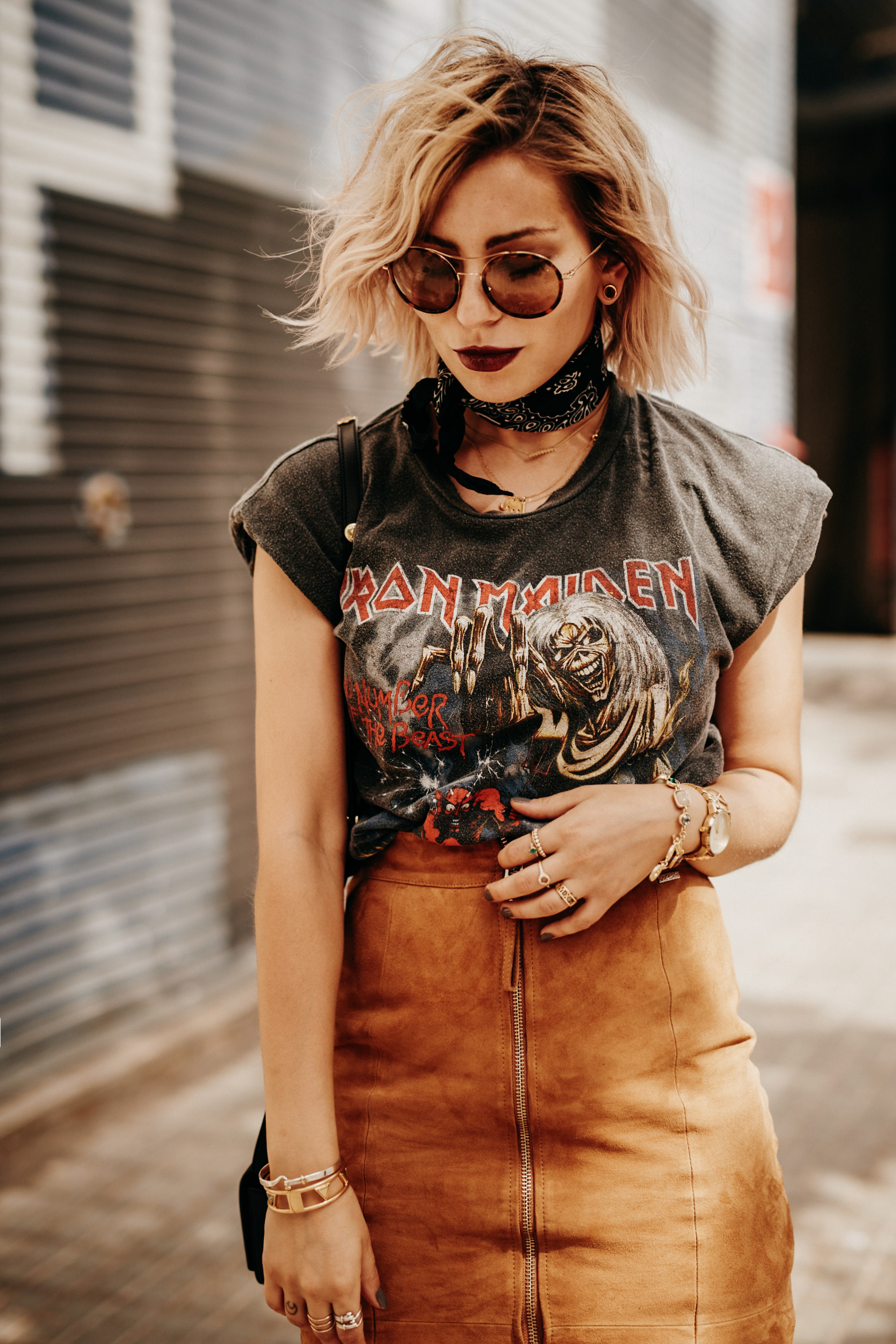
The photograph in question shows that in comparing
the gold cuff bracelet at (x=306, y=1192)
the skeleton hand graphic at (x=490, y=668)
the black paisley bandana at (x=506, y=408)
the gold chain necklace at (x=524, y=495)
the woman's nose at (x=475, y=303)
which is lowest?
the gold cuff bracelet at (x=306, y=1192)

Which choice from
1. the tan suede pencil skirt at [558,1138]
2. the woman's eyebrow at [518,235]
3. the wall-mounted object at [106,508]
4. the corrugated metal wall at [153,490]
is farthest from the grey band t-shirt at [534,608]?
the wall-mounted object at [106,508]

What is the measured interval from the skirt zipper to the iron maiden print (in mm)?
191

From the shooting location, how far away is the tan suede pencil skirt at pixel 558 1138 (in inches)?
59.4

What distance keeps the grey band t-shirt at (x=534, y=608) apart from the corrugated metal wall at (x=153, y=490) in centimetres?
302

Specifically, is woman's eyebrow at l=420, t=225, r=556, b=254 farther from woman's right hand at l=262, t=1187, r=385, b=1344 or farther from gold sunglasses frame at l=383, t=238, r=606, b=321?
woman's right hand at l=262, t=1187, r=385, b=1344

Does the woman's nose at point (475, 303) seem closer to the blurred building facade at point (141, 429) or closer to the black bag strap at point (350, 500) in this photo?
the black bag strap at point (350, 500)

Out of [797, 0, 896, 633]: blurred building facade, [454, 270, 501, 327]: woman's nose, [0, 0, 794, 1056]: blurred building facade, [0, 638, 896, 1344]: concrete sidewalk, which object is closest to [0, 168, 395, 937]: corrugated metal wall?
[0, 0, 794, 1056]: blurred building facade

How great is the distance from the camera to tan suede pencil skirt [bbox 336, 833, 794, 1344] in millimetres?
1509

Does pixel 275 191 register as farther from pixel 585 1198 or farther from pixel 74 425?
pixel 585 1198

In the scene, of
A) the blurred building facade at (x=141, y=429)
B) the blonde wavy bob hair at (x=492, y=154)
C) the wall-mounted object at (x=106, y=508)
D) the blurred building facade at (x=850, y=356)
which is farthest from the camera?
the blurred building facade at (x=850, y=356)

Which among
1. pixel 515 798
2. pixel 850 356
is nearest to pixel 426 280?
pixel 515 798

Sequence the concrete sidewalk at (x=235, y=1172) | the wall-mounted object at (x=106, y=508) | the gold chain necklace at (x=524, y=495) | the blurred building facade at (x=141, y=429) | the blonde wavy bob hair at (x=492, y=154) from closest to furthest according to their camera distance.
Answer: the blonde wavy bob hair at (x=492, y=154)
the gold chain necklace at (x=524, y=495)
the concrete sidewalk at (x=235, y=1172)
the blurred building facade at (x=141, y=429)
the wall-mounted object at (x=106, y=508)

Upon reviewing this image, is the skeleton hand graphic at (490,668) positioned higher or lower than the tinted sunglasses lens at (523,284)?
lower

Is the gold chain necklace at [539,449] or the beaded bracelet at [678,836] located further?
the gold chain necklace at [539,449]
